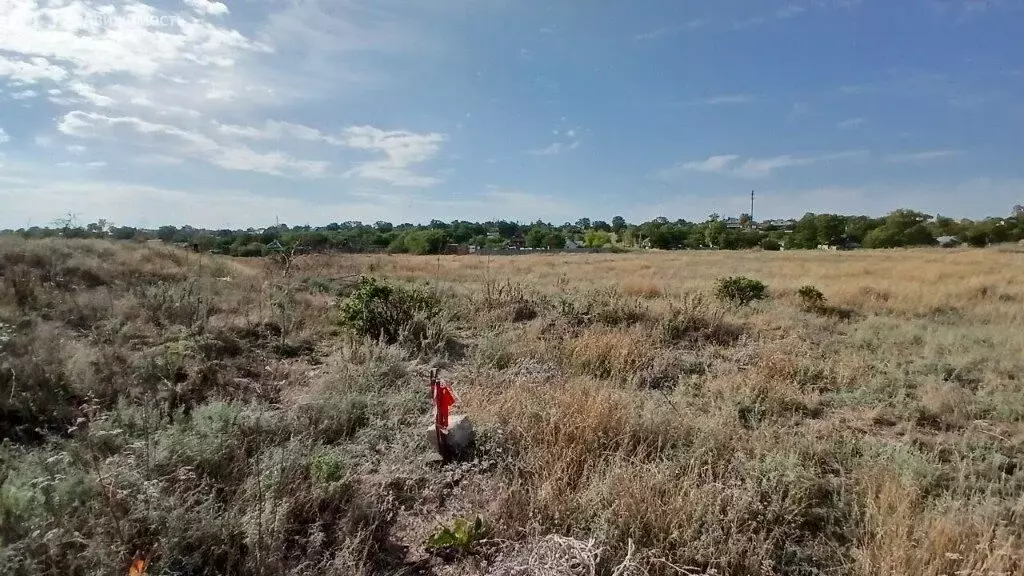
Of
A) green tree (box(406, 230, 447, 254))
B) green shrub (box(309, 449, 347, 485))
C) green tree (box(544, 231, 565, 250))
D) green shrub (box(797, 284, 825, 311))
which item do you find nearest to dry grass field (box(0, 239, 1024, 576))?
green shrub (box(309, 449, 347, 485))

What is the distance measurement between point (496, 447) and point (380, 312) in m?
3.84

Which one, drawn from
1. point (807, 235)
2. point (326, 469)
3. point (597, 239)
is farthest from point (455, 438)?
point (597, 239)

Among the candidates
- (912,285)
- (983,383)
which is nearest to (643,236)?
(912,285)

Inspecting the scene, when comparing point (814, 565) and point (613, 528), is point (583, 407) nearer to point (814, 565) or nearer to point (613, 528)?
point (613, 528)

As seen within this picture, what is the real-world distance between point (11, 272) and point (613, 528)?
389 inches

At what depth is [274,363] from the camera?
231 inches

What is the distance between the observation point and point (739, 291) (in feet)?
35.1

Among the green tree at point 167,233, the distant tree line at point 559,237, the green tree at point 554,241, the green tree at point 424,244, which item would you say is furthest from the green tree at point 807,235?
the green tree at point 167,233

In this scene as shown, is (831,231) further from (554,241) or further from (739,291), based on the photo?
(739,291)

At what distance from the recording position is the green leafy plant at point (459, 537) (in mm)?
2654

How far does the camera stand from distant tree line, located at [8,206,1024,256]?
54.1 feet

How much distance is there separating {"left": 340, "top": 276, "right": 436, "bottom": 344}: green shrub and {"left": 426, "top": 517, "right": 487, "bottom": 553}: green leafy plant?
12.9 ft

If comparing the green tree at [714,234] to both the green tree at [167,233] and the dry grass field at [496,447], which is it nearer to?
the green tree at [167,233]

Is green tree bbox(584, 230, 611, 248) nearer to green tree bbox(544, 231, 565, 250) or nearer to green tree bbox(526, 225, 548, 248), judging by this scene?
→ green tree bbox(544, 231, 565, 250)
